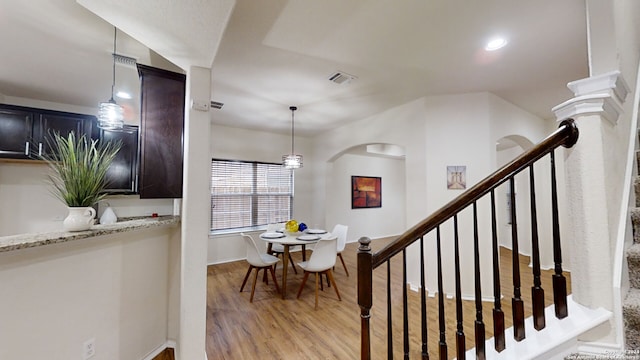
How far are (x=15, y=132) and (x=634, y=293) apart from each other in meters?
5.52

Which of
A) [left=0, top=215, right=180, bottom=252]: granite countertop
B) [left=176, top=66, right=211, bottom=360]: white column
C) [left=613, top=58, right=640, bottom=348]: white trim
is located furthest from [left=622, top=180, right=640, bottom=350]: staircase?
[left=0, top=215, right=180, bottom=252]: granite countertop

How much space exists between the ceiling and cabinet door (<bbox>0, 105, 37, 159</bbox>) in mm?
314

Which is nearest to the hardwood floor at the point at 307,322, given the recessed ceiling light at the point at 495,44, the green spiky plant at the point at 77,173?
the green spiky plant at the point at 77,173

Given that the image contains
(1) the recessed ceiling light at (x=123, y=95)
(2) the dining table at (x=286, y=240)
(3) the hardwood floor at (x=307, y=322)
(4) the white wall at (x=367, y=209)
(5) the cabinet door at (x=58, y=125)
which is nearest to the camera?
(3) the hardwood floor at (x=307, y=322)

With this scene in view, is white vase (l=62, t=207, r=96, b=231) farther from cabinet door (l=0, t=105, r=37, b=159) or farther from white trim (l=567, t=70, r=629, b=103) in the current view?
white trim (l=567, t=70, r=629, b=103)

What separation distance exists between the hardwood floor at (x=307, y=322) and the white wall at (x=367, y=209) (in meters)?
2.52

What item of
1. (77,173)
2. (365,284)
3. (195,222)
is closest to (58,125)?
(77,173)

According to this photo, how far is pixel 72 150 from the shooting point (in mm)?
1527

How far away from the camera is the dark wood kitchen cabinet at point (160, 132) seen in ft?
6.61

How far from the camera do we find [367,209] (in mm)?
7301

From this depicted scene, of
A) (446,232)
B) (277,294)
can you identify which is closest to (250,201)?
(277,294)

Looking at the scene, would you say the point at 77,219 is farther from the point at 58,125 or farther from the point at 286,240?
the point at 58,125

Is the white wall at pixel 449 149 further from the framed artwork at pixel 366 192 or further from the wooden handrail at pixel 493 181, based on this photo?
the framed artwork at pixel 366 192

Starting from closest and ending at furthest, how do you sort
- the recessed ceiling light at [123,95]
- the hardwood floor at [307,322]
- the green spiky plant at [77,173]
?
the green spiky plant at [77,173] → the hardwood floor at [307,322] → the recessed ceiling light at [123,95]
